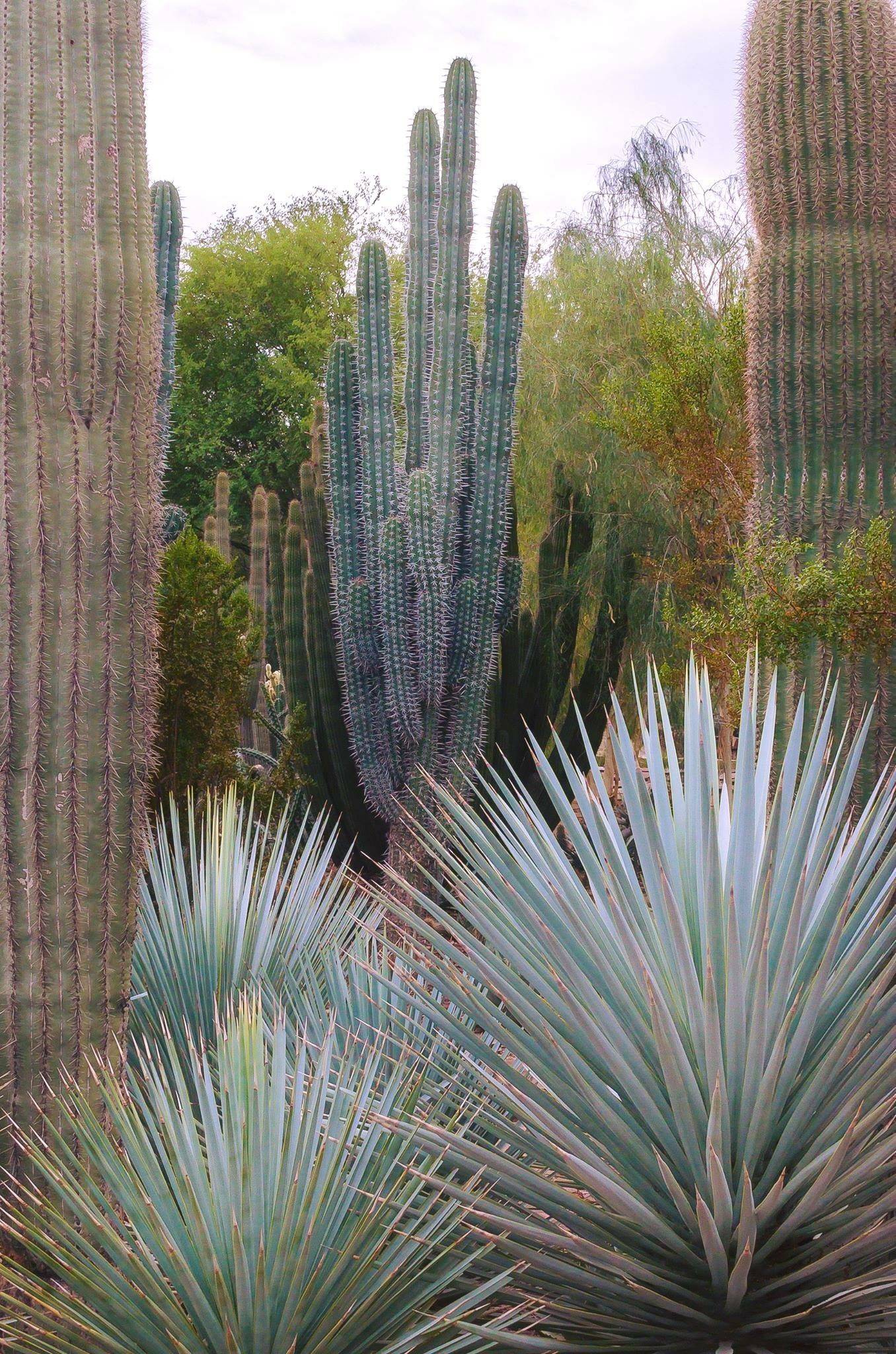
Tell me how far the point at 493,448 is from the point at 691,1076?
720 cm

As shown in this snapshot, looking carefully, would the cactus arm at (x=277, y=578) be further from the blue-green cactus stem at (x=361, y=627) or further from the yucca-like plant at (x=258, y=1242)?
the yucca-like plant at (x=258, y=1242)

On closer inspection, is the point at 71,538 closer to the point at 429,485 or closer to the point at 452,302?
the point at 429,485

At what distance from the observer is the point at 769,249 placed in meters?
6.09

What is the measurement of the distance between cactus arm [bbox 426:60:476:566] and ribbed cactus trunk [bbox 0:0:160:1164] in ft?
17.7

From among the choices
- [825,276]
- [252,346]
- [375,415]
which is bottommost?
[375,415]

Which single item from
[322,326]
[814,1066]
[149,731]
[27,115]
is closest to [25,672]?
[149,731]

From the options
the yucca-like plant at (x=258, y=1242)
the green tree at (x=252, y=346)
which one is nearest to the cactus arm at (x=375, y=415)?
the yucca-like plant at (x=258, y=1242)

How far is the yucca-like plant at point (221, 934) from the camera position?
3.48 m

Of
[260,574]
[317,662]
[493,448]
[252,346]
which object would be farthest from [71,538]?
[252,346]

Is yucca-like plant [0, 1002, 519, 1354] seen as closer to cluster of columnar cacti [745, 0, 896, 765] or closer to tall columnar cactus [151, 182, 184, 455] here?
cluster of columnar cacti [745, 0, 896, 765]

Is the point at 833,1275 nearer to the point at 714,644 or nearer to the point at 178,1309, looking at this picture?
the point at 178,1309

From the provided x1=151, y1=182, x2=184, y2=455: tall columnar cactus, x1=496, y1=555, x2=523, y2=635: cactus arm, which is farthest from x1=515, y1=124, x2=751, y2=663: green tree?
x1=151, y1=182, x2=184, y2=455: tall columnar cactus

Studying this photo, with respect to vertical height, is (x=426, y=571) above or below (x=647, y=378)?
below

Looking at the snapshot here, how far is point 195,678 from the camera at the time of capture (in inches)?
280
